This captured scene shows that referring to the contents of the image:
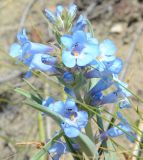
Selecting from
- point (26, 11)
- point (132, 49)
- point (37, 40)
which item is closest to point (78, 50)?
point (132, 49)

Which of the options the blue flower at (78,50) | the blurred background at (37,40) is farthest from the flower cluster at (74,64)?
the blurred background at (37,40)

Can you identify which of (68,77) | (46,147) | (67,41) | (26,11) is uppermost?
(67,41)

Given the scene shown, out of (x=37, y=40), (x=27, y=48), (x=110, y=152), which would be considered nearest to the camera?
(x=27, y=48)

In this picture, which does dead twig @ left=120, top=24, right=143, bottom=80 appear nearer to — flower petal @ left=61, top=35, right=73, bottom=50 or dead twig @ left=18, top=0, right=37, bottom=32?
dead twig @ left=18, top=0, right=37, bottom=32

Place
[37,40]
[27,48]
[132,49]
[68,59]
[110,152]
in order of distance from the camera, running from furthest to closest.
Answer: [37,40]
[132,49]
[110,152]
[27,48]
[68,59]

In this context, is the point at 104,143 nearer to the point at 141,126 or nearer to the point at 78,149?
the point at 78,149

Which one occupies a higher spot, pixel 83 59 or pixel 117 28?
pixel 83 59

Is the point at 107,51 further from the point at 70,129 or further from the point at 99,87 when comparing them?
the point at 70,129
